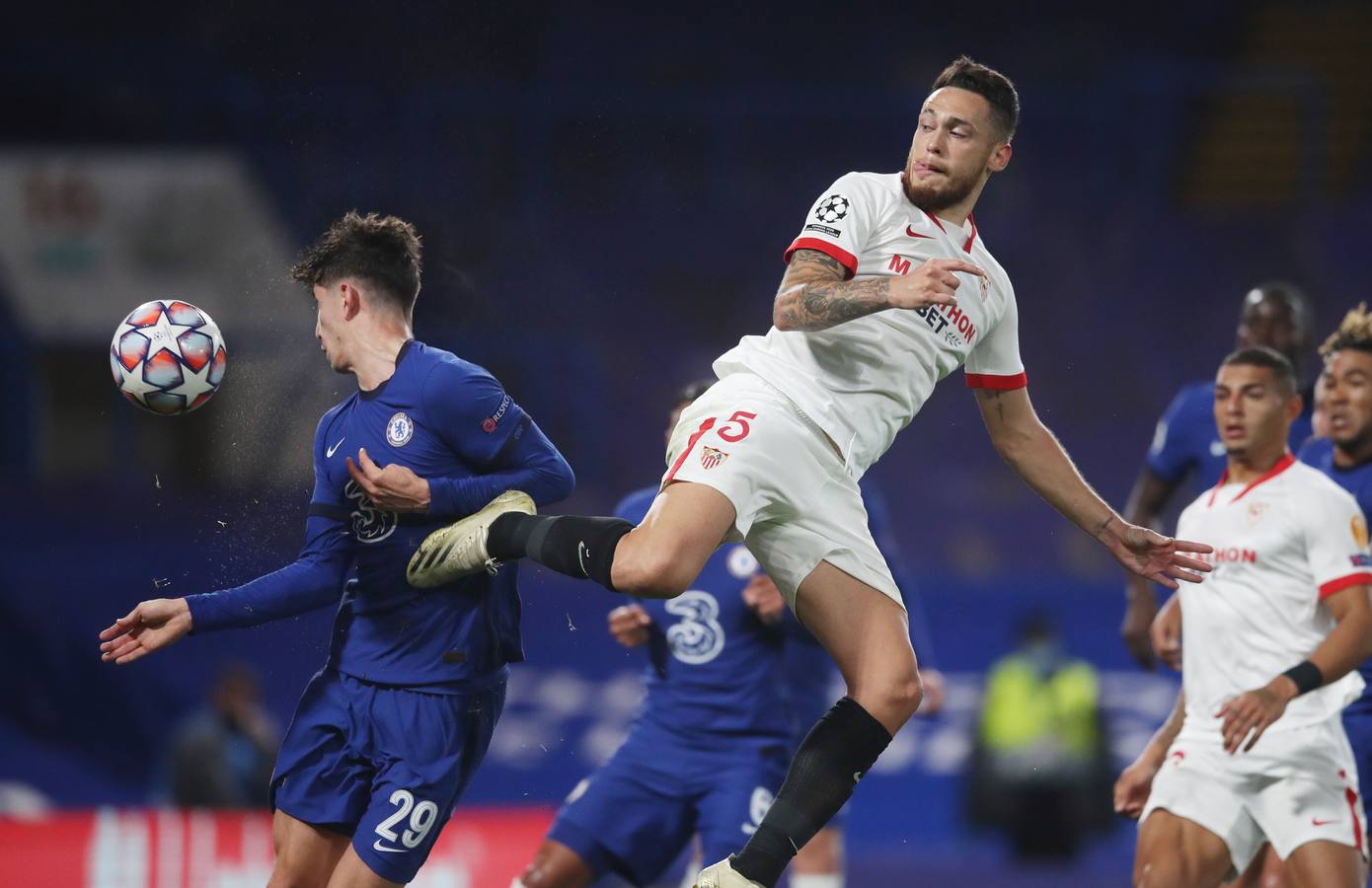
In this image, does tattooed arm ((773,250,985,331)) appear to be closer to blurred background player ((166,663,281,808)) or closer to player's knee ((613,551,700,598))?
player's knee ((613,551,700,598))

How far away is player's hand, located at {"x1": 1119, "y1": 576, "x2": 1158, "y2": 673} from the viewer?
7.18 meters

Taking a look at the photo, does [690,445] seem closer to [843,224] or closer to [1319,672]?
[843,224]

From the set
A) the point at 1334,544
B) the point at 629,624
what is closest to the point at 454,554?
the point at 629,624

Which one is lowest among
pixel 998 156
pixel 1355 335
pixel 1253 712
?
pixel 1253 712

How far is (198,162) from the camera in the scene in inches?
546

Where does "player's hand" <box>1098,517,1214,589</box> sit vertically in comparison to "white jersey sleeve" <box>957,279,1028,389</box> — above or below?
below

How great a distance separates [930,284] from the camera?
13.8 feet

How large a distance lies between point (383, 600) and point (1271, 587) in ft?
10.7

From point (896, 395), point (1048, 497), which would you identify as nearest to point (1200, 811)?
point (1048, 497)

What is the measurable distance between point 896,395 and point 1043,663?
7333mm

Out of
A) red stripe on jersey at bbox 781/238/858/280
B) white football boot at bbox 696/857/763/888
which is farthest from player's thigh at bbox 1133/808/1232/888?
red stripe on jersey at bbox 781/238/858/280

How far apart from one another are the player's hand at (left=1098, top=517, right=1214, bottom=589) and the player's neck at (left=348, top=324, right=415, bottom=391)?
231 cm

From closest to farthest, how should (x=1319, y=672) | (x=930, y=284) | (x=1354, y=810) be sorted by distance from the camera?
1. (x=930, y=284)
2. (x=1319, y=672)
3. (x=1354, y=810)

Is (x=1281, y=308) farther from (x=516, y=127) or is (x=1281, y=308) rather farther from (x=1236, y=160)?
(x=1236, y=160)
